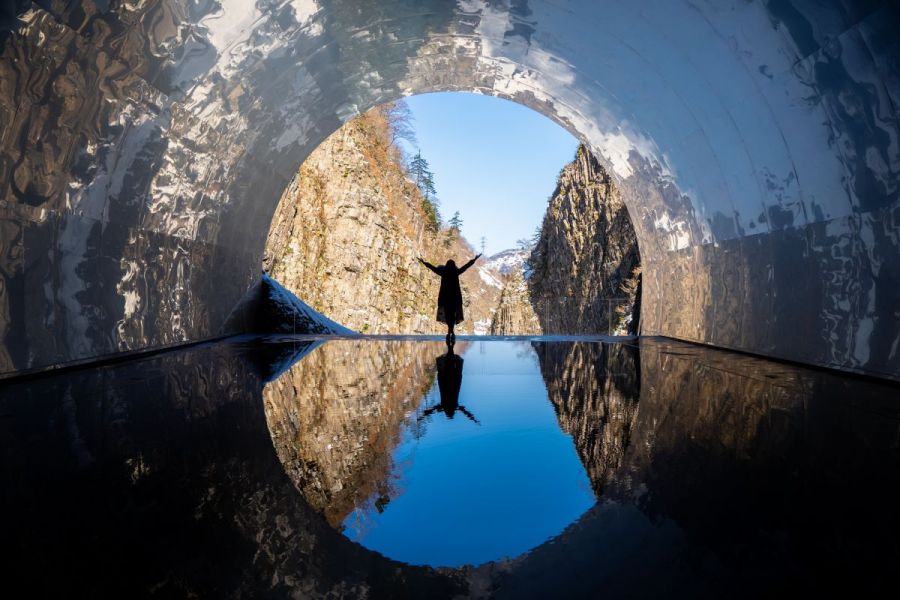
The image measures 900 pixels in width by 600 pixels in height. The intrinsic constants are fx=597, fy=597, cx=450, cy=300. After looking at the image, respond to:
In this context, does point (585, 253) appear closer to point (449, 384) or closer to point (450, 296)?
point (450, 296)

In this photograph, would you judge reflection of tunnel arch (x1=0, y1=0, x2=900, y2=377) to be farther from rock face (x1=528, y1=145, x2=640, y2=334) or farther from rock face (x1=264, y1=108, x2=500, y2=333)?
rock face (x1=528, y1=145, x2=640, y2=334)

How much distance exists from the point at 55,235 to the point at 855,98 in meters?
7.67

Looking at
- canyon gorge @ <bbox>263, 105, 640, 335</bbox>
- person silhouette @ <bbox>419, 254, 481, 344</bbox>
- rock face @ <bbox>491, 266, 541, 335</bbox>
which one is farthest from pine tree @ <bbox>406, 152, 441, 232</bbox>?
person silhouette @ <bbox>419, 254, 481, 344</bbox>

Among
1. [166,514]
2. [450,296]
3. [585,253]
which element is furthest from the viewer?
[585,253]

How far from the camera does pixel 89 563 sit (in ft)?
6.11

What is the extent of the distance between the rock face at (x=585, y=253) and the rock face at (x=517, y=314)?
13.3ft

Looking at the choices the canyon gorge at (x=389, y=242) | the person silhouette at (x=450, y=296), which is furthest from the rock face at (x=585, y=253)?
the person silhouette at (x=450, y=296)

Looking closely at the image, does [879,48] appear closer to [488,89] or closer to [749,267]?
[749,267]

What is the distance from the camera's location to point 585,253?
166 ft

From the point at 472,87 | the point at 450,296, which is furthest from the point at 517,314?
the point at 450,296

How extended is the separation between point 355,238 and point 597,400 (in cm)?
2910

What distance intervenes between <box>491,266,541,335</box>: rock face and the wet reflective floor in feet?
201

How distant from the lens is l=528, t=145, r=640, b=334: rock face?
4006cm

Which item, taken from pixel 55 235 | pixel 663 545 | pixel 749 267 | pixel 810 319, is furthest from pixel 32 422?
pixel 749 267
